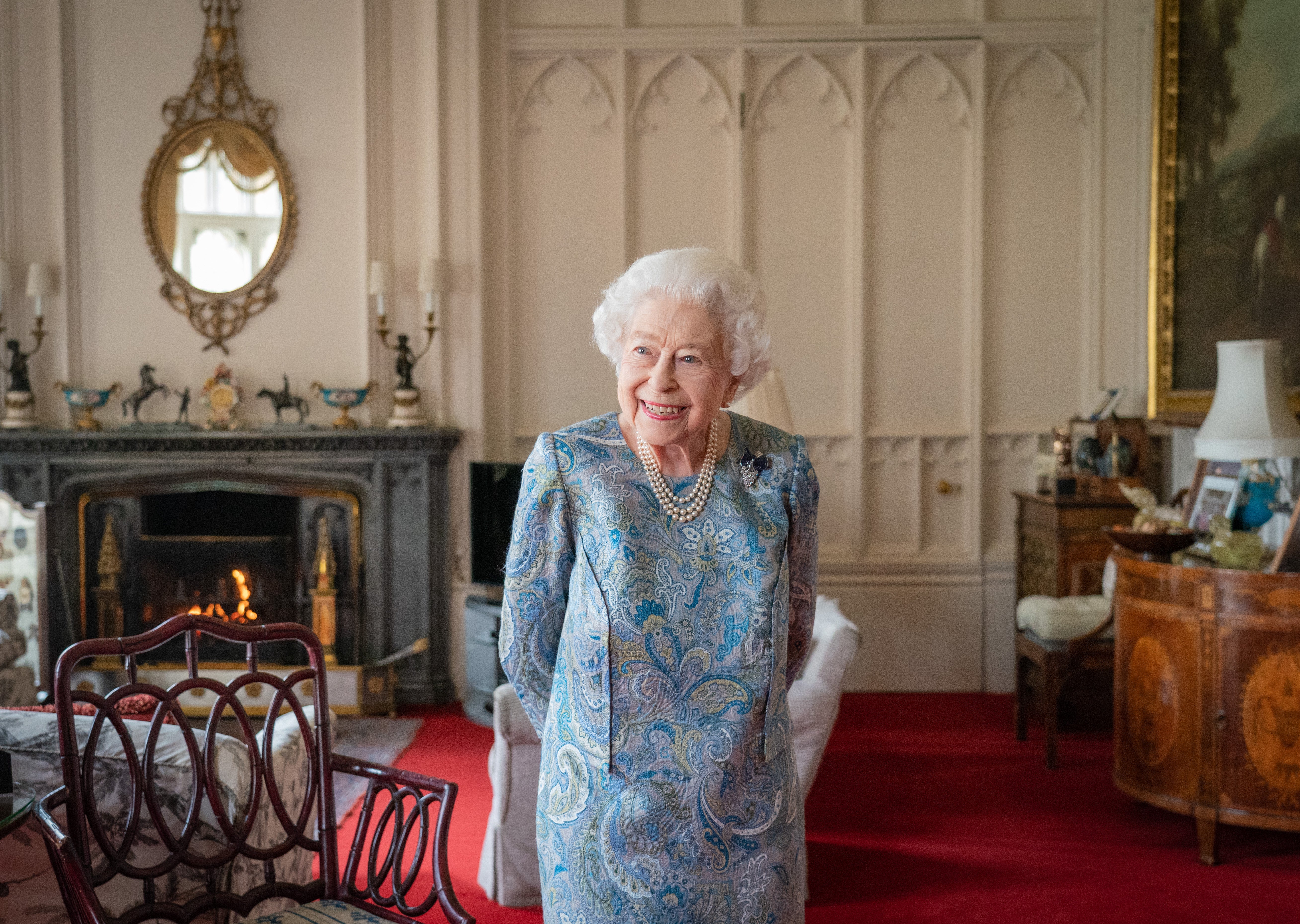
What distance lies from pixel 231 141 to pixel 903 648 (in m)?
4.38

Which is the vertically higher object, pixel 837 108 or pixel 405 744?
pixel 837 108

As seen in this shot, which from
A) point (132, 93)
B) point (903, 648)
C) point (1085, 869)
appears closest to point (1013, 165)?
point (903, 648)

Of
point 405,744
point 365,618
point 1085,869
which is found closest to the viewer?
point 1085,869

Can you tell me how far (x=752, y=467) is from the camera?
163cm

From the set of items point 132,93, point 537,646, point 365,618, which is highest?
point 132,93

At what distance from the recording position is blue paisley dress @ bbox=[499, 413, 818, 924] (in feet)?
4.92

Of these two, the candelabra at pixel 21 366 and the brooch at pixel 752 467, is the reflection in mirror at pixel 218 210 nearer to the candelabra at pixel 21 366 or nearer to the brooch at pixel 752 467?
the candelabra at pixel 21 366

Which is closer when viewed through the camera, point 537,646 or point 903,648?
point 537,646

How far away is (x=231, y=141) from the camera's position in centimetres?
559

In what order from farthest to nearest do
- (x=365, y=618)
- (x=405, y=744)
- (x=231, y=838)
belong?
(x=365, y=618) → (x=405, y=744) → (x=231, y=838)

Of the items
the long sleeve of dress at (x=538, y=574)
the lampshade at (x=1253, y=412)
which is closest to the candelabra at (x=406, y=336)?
the lampshade at (x=1253, y=412)

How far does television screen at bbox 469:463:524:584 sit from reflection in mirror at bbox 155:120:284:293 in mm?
1627

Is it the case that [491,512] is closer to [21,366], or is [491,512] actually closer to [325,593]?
[325,593]

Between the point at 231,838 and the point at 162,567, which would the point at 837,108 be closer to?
the point at 162,567
